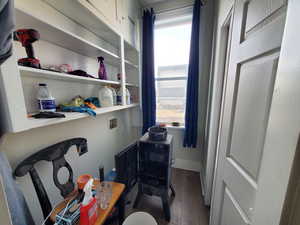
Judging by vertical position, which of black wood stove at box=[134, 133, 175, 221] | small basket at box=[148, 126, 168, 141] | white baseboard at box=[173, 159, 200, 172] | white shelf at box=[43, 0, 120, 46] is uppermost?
white shelf at box=[43, 0, 120, 46]

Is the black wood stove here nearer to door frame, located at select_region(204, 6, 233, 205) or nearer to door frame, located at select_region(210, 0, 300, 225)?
door frame, located at select_region(204, 6, 233, 205)

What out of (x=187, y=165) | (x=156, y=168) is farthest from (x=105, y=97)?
(x=187, y=165)

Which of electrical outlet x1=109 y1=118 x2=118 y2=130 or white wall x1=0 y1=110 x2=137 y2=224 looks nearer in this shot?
white wall x1=0 y1=110 x2=137 y2=224

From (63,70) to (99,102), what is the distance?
0.46 meters

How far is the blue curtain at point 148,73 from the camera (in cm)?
194

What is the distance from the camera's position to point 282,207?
0.36 m

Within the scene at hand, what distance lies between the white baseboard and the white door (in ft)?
4.28

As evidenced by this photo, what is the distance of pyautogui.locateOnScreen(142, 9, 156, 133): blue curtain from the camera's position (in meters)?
1.94

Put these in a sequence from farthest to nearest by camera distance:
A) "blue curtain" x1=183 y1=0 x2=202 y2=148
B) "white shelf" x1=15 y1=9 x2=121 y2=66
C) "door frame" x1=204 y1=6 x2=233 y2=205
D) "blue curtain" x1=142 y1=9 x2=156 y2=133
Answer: "blue curtain" x1=142 y1=9 x2=156 y2=133 < "blue curtain" x1=183 y1=0 x2=202 y2=148 < "door frame" x1=204 y1=6 x2=233 y2=205 < "white shelf" x1=15 y1=9 x2=121 y2=66

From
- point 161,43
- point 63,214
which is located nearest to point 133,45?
point 161,43

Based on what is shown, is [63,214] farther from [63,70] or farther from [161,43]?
[161,43]

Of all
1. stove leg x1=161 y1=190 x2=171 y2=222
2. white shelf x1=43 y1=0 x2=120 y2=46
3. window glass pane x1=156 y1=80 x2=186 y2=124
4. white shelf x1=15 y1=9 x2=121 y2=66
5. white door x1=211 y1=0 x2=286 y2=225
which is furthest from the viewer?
window glass pane x1=156 y1=80 x2=186 y2=124

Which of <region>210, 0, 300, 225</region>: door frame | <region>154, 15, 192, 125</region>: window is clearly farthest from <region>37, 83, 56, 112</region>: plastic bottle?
<region>154, 15, 192, 125</region>: window

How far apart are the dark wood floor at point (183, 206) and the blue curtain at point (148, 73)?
1.07m
